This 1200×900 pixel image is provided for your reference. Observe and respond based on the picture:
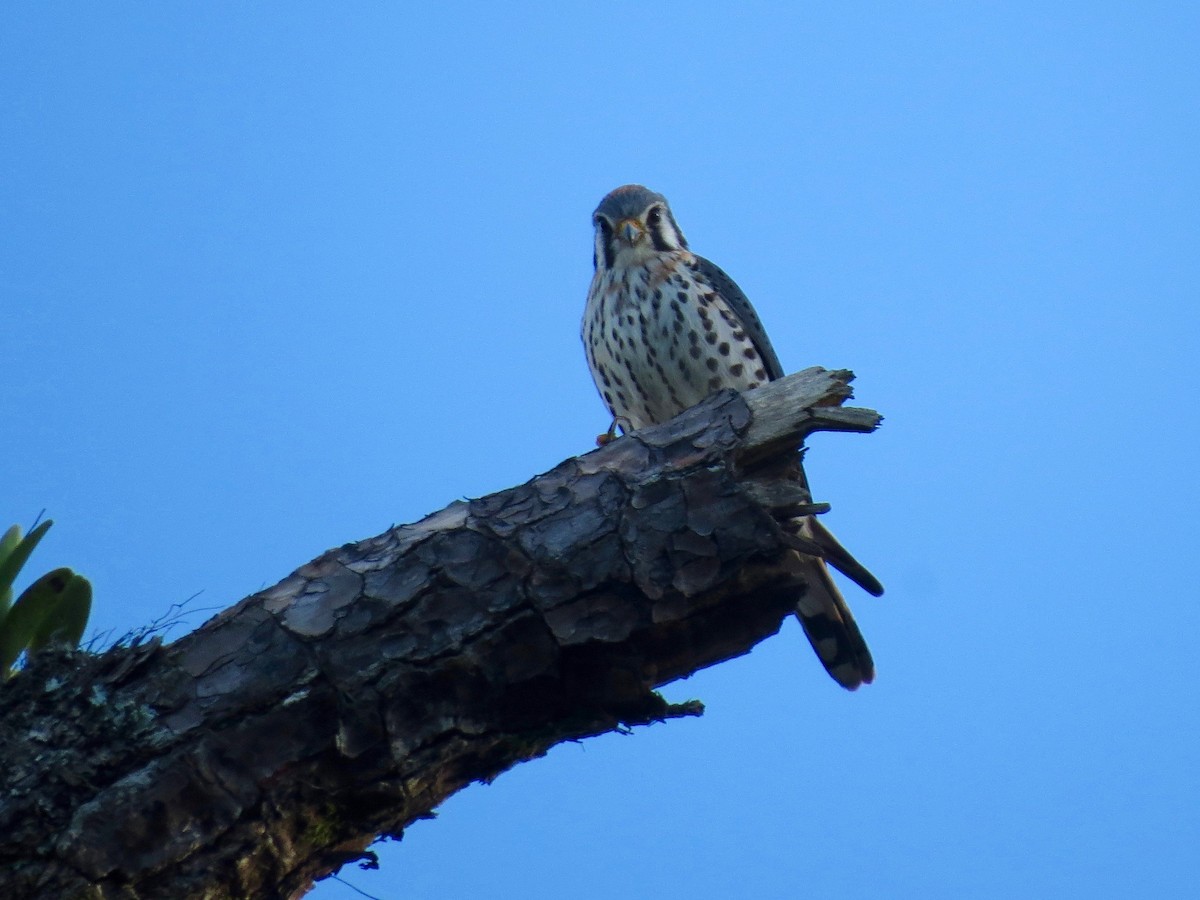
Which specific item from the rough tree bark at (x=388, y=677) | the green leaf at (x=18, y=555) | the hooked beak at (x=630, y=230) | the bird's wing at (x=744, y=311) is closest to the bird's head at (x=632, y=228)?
the hooked beak at (x=630, y=230)

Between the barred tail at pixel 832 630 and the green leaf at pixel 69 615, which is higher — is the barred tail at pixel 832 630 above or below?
above

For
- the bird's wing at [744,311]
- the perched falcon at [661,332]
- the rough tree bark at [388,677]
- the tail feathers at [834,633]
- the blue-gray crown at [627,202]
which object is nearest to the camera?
the rough tree bark at [388,677]

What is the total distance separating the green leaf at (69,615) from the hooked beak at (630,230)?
107 inches

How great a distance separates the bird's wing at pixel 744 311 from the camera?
4.87 m

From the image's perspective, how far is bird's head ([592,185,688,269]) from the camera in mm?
5016

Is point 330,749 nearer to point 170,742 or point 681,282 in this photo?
point 170,742

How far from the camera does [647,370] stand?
4668 millimetres

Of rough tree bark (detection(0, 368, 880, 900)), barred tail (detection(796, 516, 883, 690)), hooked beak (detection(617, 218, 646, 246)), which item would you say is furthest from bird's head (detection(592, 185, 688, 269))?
rough tree bark (detection(0, 368, 880, 900))

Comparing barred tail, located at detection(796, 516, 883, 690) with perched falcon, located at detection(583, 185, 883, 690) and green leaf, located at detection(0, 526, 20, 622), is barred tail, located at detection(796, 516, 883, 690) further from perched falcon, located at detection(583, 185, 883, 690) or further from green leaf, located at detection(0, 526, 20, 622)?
green leaf, located at detection(0, 526, 20, 622)

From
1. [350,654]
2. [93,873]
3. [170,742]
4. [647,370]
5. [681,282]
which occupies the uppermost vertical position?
[681,282]

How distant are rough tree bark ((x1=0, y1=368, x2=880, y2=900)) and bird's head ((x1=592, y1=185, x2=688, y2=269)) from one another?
213 centimetres

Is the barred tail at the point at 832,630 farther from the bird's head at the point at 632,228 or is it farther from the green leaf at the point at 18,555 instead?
the green leaf at the point at 18,555

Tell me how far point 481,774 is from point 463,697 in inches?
8.9

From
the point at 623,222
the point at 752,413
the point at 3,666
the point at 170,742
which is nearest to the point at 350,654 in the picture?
the point at 170,742
